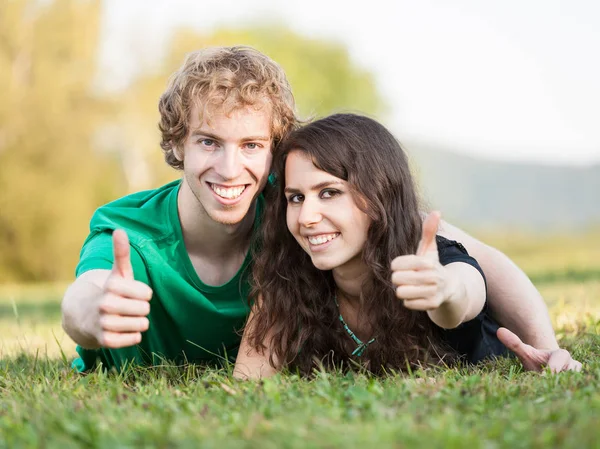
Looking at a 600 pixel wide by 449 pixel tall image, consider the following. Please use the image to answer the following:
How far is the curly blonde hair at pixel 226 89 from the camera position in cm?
384

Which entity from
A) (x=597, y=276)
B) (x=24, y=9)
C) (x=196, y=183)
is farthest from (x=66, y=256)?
(x=196, y=183)

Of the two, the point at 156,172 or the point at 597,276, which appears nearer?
the point at 597,276

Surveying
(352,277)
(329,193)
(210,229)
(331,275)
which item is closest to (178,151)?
(210,229)

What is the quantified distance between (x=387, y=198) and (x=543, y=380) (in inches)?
51.2

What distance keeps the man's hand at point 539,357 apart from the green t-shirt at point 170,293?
4.88 ft

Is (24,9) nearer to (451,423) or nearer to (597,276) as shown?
(597,276)

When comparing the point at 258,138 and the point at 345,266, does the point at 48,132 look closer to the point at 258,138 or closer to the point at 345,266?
the point at 258,138

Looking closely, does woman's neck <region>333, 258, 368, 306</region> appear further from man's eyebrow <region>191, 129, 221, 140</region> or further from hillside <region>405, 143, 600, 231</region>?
hillside <region>405, 143, 600, 231</region>

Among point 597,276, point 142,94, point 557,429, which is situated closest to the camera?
point 557,429

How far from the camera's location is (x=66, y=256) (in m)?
21.7

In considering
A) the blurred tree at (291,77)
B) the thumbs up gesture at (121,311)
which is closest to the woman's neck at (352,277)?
the thumbs up gesture at (121,311)

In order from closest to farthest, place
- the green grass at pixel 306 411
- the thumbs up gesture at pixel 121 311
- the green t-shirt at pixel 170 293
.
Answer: the green grass at pixel 306 411 < the thumbs up gesture at pixel 121 311 < the green t-shirt at pixel 170 293

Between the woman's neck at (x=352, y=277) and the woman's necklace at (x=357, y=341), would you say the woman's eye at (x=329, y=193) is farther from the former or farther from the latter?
the woman's necklace at (x=357, y=341)

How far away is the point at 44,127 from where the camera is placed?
20953mm
